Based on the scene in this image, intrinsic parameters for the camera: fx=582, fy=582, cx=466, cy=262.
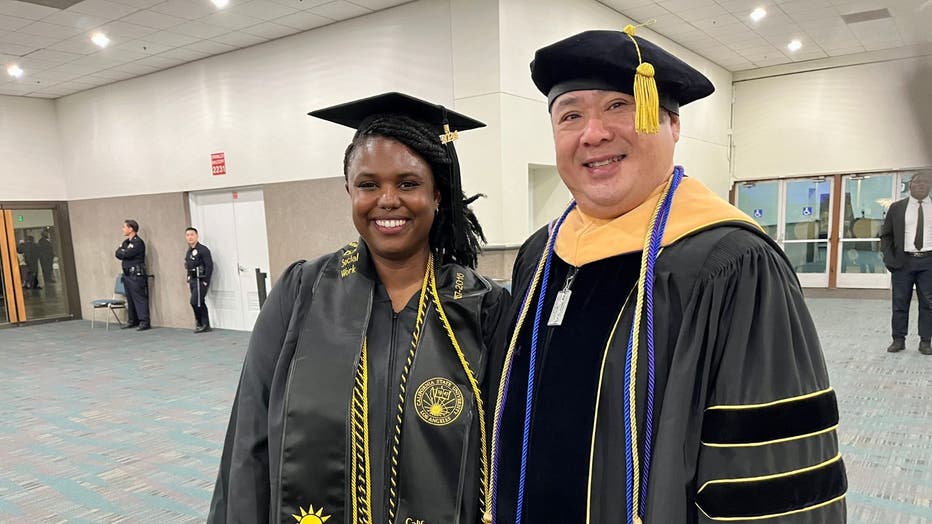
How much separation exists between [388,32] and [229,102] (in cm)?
261

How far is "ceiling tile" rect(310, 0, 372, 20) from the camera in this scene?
556 cm

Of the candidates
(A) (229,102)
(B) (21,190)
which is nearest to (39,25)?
(A) (229,102)

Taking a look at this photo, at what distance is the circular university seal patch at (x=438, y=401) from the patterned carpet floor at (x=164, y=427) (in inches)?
86.4

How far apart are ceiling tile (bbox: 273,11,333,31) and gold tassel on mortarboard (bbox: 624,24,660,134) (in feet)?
17.8

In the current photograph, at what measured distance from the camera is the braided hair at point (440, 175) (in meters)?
1.43

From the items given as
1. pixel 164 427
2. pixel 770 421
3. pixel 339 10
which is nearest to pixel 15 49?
pixel 339 10

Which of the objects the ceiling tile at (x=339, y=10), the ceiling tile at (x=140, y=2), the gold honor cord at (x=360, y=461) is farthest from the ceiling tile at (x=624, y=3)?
the gold honor cord at (x=360, y=461)

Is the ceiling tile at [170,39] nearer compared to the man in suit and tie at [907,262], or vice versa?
the man in suit and tie at [907,262]

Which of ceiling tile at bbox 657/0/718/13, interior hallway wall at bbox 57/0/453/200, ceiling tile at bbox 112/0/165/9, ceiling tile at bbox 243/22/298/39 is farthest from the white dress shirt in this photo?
ceiling tile at bbox 112/0/165/9

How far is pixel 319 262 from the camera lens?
1.50 meters

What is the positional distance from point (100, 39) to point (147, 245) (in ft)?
10.5

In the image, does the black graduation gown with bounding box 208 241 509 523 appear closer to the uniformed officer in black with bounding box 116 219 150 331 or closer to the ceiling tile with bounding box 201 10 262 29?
the ceiling tile with bounding box 201 10 262 29

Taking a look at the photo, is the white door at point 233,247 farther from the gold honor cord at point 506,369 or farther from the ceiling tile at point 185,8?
the gold honor cord at point 506,369

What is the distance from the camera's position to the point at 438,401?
1329mm
